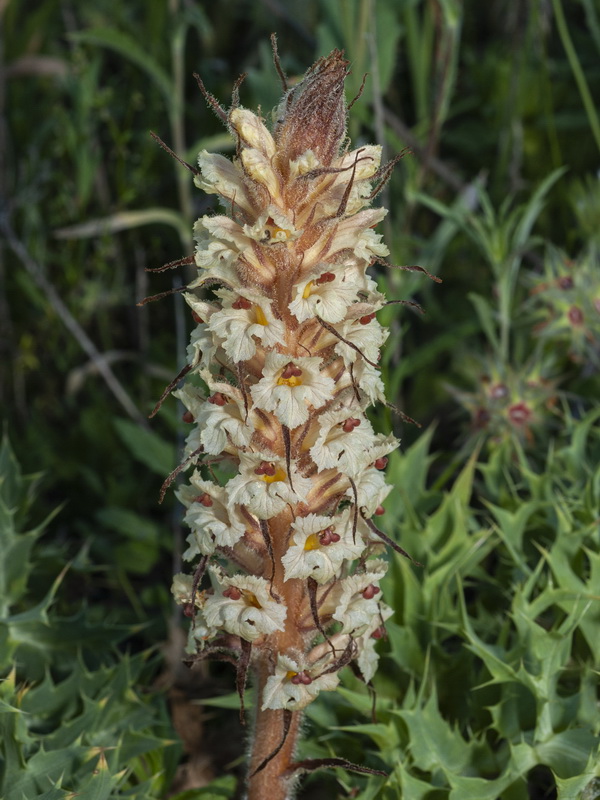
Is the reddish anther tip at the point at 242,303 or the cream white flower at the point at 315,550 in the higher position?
the reddish anther tip at the point at 242,303

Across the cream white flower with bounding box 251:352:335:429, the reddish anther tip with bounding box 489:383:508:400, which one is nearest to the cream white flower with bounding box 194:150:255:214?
the cream white flower with bounding box 251:352:335:429

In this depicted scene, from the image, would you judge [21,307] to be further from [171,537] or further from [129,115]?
[171,537]

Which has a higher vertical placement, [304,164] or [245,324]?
[304,164]

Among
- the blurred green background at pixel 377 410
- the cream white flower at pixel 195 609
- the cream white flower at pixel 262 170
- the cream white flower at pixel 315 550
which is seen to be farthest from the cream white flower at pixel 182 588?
the cream white flower at pixel 262 170

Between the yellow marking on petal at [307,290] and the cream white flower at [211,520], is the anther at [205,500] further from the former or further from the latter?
the yellow marking on petal at [307,290]

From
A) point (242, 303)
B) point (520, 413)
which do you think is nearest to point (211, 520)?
point (242, 303)

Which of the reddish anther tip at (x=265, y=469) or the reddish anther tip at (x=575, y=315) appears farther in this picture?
the reddish anther tip at (x=575, y=315)

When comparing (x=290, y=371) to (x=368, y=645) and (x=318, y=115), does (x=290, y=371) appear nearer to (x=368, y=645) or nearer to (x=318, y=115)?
(x=318, y=115)

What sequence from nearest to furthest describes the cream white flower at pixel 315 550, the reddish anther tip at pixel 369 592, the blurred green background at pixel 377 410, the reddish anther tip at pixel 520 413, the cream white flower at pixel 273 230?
the cream white flower at pixel 273 230
the cream white flower at pixel 315 550
the reddish anther tip at pixel 369 592
the blurred green background at pixel 377 410
the reddish anther tip at pixel 520 413

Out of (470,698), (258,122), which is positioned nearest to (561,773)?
(470,698)
